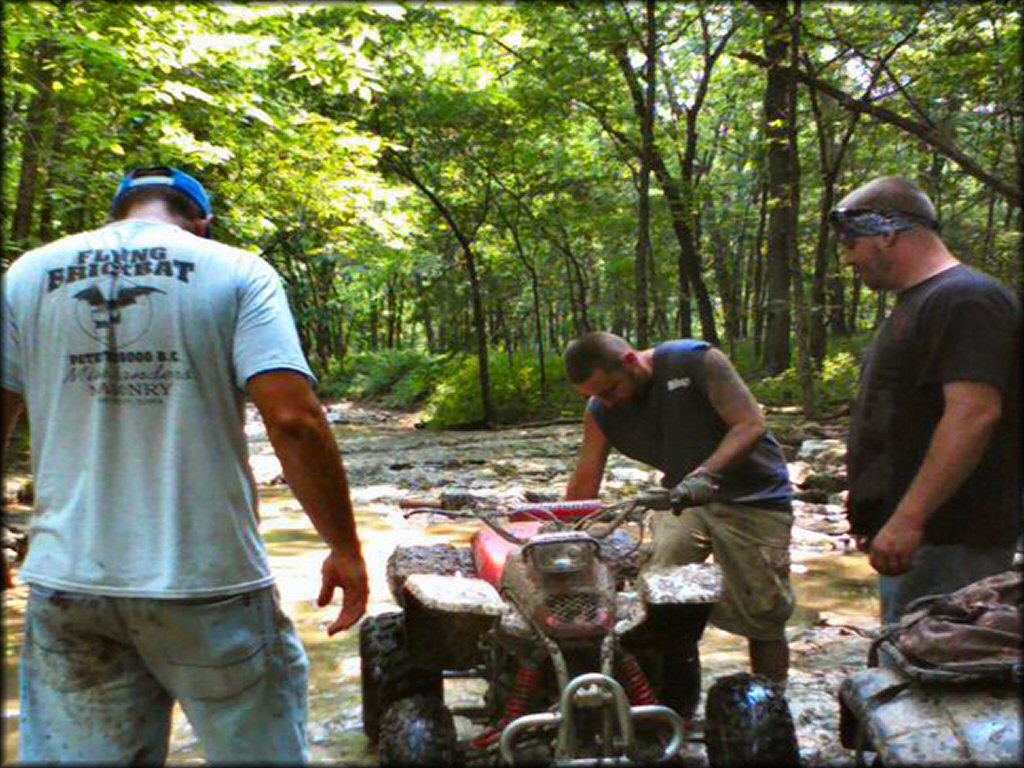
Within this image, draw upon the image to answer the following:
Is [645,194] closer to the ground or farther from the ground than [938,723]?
farther from the ground

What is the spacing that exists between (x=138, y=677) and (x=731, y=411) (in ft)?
8.71

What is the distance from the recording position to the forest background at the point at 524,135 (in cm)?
940

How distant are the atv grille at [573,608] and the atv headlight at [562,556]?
0.31 ft

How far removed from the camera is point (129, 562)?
2.27 meters

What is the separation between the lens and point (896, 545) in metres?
2.98

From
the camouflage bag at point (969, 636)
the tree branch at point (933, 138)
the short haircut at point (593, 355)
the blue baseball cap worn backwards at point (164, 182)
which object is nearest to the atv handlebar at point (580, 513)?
the short haircut at point (593, 355)

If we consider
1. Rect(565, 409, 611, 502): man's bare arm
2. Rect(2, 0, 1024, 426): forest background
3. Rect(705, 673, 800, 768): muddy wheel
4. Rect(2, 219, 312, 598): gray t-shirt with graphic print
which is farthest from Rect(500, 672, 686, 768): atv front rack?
Rect(2, 0, 1024, 426): forest background

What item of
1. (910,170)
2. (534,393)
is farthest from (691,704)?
(910,170)

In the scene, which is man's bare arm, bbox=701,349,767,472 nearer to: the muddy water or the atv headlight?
the atv headlight

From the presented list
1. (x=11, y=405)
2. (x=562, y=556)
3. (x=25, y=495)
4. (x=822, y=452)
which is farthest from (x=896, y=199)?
(x=25, y=495)

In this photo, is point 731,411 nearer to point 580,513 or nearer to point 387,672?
point 580,513

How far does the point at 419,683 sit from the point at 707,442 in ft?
5.31

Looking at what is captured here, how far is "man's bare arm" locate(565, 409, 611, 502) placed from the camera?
458cm

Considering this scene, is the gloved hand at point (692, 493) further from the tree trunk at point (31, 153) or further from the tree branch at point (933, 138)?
the tree trunk at point (31, 153)
